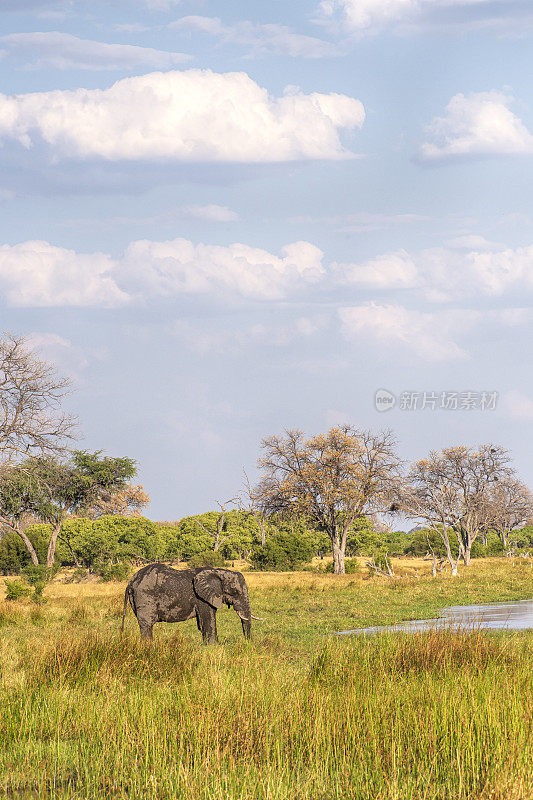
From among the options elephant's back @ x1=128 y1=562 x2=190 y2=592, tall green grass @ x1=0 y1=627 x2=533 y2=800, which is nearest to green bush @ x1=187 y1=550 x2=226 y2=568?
elephant's back @ x1=128 y1=562 x2=190 y2=592

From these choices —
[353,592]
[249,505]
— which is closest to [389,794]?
[353,592]

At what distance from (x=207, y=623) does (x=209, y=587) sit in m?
0.66

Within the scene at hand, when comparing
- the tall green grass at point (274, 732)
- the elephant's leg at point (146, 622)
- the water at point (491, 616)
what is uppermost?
the elephant's leg at point (146, 622)

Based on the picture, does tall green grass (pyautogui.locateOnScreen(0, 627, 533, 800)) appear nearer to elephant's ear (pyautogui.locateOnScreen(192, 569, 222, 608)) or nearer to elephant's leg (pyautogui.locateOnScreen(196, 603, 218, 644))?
elephant's ear (pyautogui.locateOnScreen(192, 569, 222, 608))

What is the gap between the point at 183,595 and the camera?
15.7 meters

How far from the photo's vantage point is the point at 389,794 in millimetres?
6070

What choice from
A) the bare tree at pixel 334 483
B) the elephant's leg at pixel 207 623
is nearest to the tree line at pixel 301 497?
the bare tree at pixel 334 483

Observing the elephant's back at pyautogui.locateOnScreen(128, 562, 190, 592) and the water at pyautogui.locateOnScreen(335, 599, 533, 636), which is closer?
the elephant's back at pyautogui.locateOnScreen(128, 562, 190, 592)

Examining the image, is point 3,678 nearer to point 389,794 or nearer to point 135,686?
point 135,686

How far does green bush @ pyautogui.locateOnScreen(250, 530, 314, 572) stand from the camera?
56594 mm

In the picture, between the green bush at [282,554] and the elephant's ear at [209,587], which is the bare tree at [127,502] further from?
the elephant's ear at [209,587]

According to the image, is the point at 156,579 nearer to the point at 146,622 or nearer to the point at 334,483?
the point at 146,622

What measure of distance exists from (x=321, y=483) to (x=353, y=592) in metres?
21.0

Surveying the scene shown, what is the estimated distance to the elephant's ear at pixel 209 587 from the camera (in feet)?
51.7
